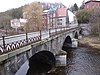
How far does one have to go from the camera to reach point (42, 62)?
Answer: 23.7m

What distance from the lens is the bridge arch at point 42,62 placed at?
2104 centimetres

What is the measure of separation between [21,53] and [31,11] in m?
38.3

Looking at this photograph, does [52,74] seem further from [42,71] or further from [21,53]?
[21,53]

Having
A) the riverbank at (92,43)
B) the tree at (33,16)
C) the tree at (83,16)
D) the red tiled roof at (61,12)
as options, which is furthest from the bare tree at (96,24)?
the red tiled roof at (61,12)

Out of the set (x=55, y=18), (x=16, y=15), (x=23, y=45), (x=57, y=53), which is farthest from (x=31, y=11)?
(x=16, y=15)

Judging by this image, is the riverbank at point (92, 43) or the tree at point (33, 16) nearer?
the riverbank at point (92, 43)

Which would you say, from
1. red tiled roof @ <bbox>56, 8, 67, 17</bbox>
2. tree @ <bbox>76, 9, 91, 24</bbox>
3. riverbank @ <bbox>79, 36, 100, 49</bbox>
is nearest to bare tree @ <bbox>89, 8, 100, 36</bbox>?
riverbank @ <bbox>79, 36, 100, 49</bbox>

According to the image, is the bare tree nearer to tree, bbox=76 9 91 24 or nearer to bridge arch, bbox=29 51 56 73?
tree, bbox=76 9 91 24

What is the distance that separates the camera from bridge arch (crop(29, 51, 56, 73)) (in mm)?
21044

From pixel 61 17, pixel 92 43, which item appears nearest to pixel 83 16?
pixel 61 17

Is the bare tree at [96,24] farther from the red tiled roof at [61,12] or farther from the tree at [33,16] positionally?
the red tiled roof at [61,12]

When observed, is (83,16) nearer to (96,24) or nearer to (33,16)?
(96,24)

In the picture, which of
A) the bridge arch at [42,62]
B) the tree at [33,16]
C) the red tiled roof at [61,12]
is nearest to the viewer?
the bridge arch at [42,62]

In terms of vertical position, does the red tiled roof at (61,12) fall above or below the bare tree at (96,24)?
above
